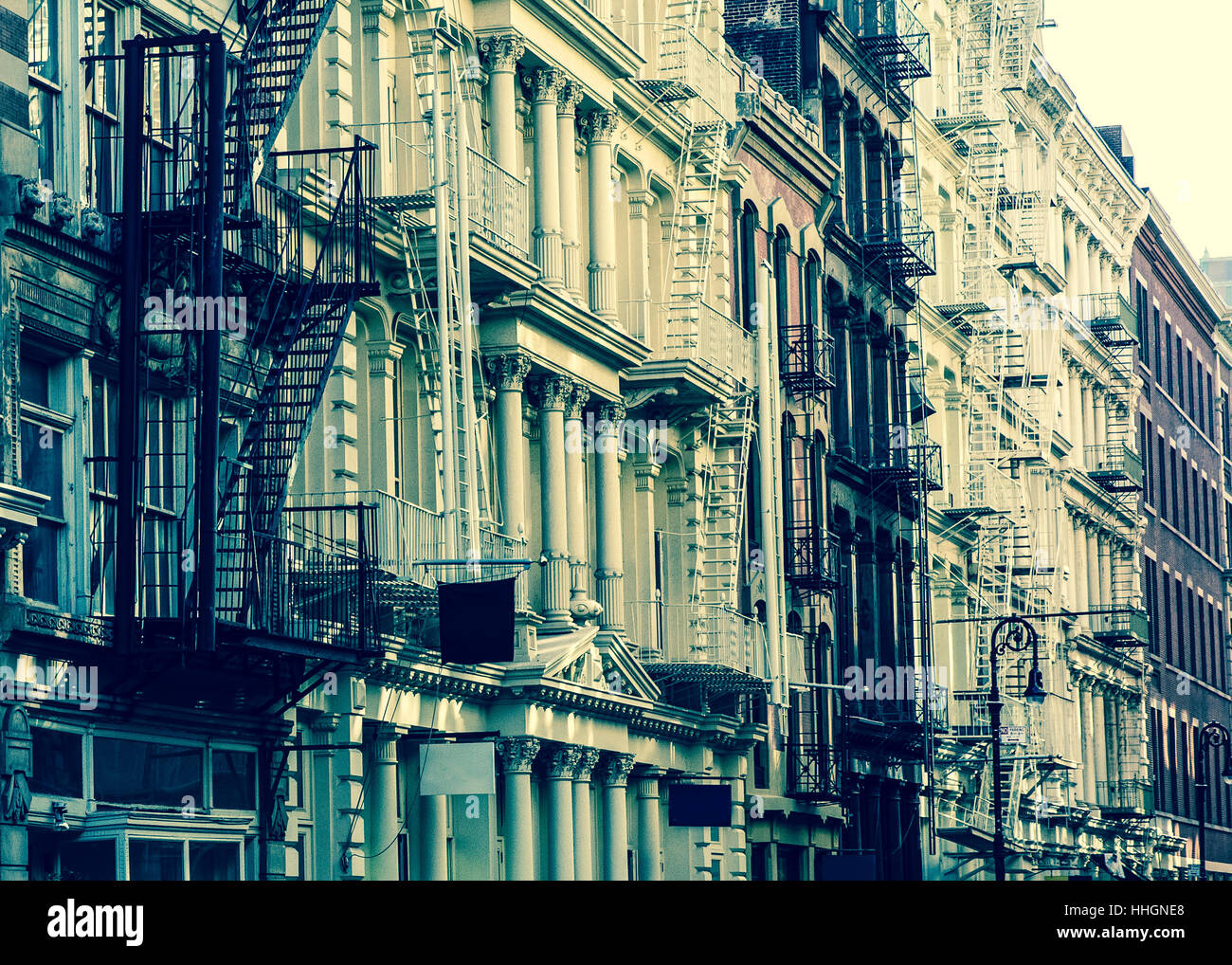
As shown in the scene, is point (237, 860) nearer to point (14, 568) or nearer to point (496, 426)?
point (14, 568)

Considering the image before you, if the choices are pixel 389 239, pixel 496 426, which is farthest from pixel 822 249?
pixel 389 239

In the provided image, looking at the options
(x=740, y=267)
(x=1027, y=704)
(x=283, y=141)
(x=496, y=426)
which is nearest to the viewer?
(x=283, y=141)

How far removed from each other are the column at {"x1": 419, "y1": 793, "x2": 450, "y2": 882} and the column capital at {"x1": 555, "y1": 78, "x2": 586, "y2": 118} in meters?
10.5

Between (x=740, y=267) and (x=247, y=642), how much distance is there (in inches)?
916

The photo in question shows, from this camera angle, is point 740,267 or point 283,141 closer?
point 283,141

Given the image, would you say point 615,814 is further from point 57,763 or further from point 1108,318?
point 1108,318

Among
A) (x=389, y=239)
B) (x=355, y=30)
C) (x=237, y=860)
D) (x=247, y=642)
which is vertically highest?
(x=355, y=30)

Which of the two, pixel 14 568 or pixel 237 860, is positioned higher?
pixel 14 568

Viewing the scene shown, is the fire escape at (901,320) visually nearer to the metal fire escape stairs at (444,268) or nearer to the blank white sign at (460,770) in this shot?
the metal fire escape stairs at (444,268)

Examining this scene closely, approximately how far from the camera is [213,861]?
22844 millimetres

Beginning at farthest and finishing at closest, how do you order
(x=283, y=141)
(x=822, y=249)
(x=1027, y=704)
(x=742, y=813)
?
(x=1027, y=704) < (x=822, y=249) < (x=742, y=813) < (x=283, y=141)

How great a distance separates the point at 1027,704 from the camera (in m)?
58.9

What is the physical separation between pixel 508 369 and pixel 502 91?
3798mm

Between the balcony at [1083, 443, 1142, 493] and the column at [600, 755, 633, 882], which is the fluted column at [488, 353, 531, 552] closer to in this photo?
the column at [600, 755, 633, 882]
